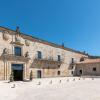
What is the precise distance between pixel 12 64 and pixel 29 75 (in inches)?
154

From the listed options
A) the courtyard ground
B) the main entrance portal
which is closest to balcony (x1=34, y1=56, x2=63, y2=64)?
the main entrance portal

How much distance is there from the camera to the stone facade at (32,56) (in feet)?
69.8

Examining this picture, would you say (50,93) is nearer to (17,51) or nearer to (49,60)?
(17,51)

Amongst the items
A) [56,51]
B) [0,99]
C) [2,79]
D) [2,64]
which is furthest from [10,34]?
[0,99]

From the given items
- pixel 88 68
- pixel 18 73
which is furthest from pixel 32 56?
pixel 88 68

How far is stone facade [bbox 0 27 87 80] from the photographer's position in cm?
2128

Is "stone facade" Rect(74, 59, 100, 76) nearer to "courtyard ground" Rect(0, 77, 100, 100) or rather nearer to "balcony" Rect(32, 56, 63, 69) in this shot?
"balcony" Rect(32, 56, 63, 69)

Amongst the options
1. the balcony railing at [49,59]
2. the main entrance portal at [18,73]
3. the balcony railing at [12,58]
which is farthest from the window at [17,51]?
the balcony railing at [49,59]

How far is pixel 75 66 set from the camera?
38.0m

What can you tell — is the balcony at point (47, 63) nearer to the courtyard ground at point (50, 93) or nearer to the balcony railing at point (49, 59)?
the balcony railing at point (49, 59)

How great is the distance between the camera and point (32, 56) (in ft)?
Result: 84.6

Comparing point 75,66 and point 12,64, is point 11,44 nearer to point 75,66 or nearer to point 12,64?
point 12,64

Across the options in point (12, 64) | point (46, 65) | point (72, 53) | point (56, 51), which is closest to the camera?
point (12, 64)

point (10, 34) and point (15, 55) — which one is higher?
point (10, 34)
